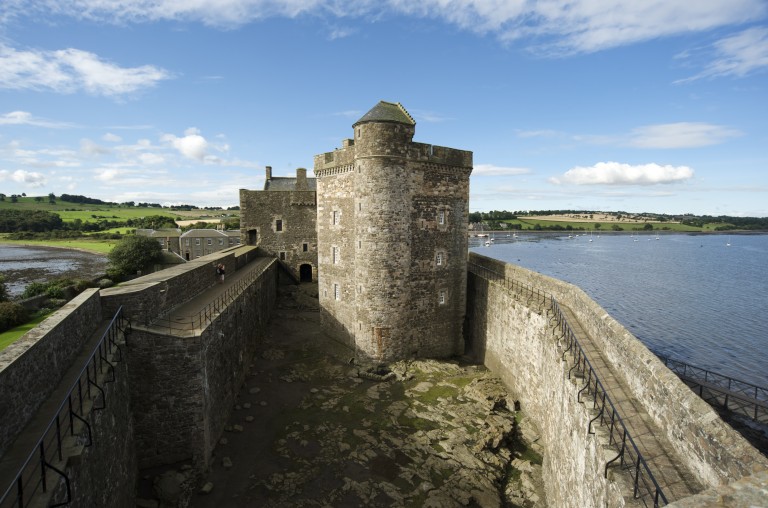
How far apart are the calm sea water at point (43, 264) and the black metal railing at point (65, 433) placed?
136 ft

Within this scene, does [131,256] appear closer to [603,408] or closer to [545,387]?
[545,387]

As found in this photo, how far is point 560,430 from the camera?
10867mm

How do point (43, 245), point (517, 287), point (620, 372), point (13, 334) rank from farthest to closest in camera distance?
point (43, 245)
point (517, 287)
point (13, 334)
point (620, 372)

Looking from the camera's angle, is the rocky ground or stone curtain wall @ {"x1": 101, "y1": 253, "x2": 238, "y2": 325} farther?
stone curtain wall @ {"x1": 101, "y1": 253, "x2": 238, "y2": 325}

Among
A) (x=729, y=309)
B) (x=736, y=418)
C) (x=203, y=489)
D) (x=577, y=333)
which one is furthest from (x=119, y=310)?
(x=729, y=309)

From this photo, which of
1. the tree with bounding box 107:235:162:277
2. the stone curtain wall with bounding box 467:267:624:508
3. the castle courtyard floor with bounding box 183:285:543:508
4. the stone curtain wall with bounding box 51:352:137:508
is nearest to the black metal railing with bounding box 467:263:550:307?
the stone curtain wall with bounding box 467:267:624:508

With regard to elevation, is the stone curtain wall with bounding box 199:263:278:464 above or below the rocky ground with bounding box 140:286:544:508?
above

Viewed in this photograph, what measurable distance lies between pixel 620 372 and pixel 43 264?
3259 inches

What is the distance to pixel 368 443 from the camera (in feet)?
44.0

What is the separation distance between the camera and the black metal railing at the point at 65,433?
552 cm

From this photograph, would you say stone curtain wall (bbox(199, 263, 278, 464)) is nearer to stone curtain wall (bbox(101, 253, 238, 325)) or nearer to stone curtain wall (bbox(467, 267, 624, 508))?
stone curtain wall (bbox(101, 253, 238, 325))

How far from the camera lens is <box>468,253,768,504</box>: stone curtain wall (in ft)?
18.4

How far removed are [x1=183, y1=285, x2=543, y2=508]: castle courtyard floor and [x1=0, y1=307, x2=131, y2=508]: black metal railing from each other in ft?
14.1

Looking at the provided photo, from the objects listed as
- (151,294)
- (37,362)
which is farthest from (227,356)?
(37,362)
